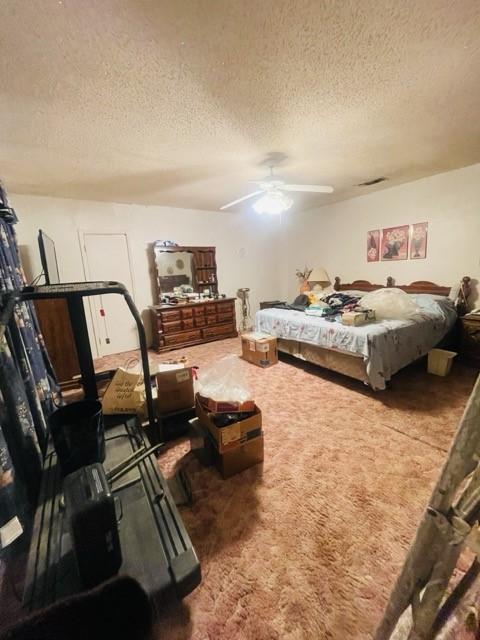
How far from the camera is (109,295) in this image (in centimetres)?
418

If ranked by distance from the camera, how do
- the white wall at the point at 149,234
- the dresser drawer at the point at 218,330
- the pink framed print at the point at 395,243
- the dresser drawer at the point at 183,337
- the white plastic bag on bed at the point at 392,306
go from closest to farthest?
the white plastic bag on bed at the point at 392,306 < the white wall at the point at 149,234 < the pink framed print at the point at 395,243 < the dresser drawer at the point at 183,337 < the dresser drawer at the point at 218,330

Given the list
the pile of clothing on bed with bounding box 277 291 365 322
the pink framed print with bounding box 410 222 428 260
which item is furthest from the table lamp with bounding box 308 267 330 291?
the pink framed print with bounding box 410 222 428 260

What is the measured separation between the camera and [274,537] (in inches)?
53.7

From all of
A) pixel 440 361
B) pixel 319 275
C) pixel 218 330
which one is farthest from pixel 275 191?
pixel 218 330

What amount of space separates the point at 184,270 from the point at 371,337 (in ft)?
11.3

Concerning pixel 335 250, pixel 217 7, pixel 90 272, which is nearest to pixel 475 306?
pixel 335 250

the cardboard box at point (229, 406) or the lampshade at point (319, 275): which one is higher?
the lampshade at point (319, 275)

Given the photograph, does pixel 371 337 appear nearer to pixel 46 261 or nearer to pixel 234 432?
pixel 234 432

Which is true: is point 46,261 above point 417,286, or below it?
above

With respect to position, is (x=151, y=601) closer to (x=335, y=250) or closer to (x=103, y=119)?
(x=103, y=119)

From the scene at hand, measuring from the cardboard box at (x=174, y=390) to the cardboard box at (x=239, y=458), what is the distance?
0.55m

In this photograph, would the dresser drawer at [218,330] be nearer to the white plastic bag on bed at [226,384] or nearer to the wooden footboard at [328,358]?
the wooden footboard at [328,358]

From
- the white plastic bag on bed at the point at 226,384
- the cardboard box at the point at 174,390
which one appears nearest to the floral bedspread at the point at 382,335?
the white plastic bag on bed at the point at 226,384

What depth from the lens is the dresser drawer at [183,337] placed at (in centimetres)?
452
